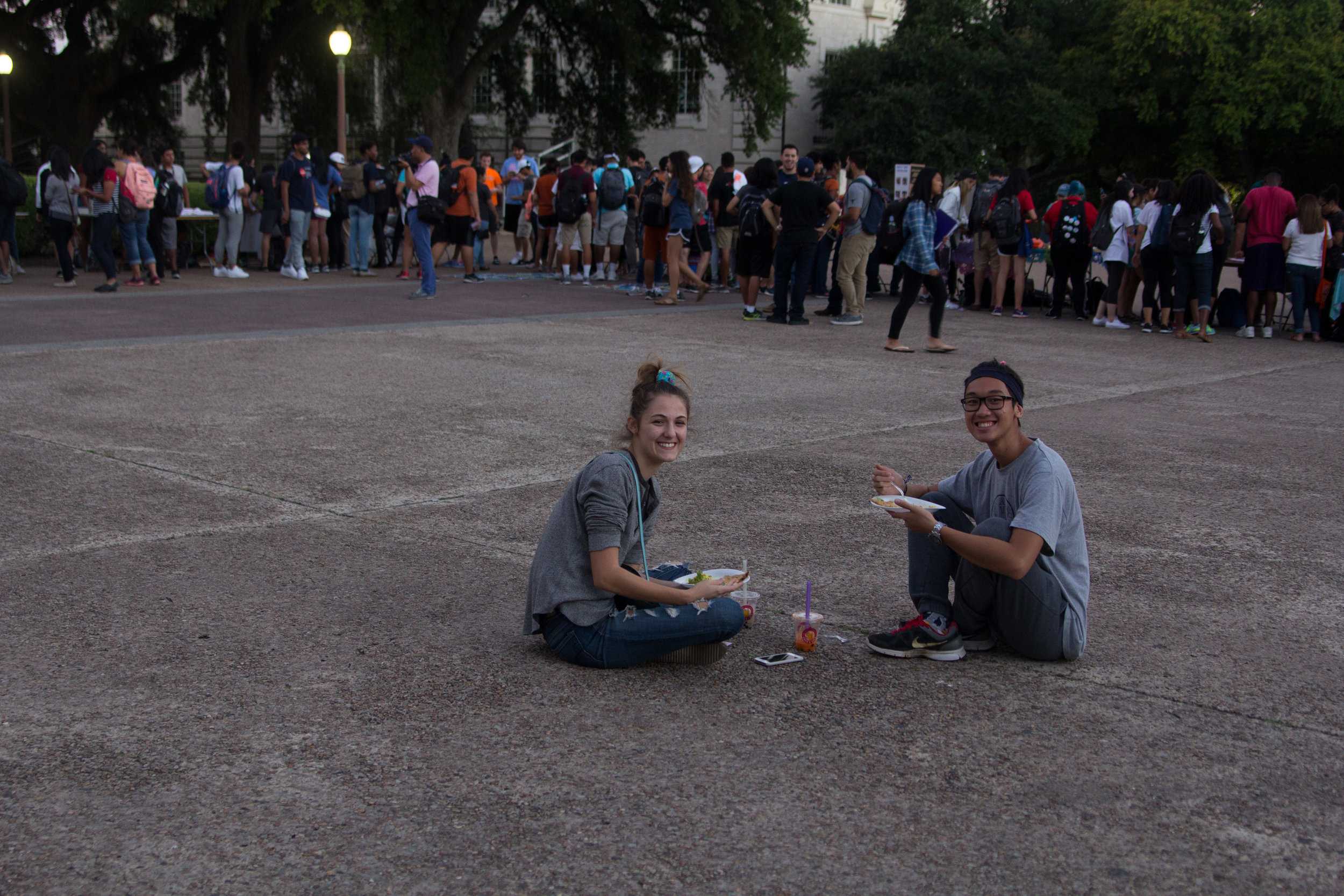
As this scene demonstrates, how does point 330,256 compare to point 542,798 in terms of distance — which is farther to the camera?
point 330,256

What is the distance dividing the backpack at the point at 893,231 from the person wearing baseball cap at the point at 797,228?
635 mm

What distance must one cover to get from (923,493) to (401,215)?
1650 cm

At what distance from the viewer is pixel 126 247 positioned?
52.6 ft

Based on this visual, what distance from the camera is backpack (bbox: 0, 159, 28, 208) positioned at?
15.5 metres

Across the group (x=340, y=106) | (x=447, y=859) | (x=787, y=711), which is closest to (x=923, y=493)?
(x=787, y=711)

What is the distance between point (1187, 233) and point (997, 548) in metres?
10.8

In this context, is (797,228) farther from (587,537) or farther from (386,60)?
(386,60)

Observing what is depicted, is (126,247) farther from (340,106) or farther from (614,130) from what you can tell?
(614,130)

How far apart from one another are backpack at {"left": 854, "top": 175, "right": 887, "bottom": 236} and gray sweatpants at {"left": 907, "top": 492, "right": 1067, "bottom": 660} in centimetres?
1102

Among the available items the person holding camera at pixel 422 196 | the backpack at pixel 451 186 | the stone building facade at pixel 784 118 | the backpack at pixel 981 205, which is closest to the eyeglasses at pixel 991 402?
the person holding camera at pixel 422 196

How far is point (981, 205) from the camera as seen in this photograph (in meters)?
15.9

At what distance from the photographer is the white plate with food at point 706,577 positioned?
4.03 metres

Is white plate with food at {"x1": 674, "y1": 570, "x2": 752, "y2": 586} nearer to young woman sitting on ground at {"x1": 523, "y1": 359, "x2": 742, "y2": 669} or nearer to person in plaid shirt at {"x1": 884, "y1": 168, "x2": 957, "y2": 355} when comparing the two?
young woman sitting on ground at {"x1": 523, "y1": 359, "x2": 742, "y2": 669}

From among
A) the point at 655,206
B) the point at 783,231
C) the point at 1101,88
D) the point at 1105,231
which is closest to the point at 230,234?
the point at 655,206
